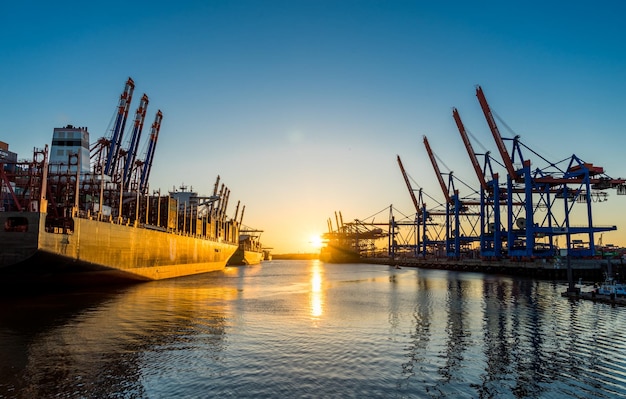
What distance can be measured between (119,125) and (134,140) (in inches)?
264

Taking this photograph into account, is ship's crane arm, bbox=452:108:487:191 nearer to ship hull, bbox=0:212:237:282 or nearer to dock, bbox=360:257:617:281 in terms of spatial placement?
dock, bbox=360:257:617:281

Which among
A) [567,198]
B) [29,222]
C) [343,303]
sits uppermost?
[567,198]

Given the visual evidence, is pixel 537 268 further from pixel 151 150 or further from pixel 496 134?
pixel 151 150

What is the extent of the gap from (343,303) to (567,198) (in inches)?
2074

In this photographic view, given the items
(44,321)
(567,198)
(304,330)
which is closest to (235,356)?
(304,330)

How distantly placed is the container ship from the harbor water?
15.1 ft

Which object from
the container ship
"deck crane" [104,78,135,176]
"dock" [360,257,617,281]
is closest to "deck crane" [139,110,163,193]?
the container ship

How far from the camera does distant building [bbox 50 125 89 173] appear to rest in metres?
56.7

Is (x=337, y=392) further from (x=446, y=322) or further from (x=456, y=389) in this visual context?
(x=446, y=322)

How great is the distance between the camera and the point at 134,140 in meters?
76.6

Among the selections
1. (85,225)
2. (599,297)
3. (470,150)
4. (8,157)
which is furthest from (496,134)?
(8,157)

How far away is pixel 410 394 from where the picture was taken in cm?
1134

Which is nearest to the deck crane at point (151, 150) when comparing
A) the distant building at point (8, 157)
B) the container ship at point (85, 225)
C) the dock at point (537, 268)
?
the container ship at point (85, 225)

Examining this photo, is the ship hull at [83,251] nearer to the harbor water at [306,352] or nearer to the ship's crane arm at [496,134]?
the harbor water at [306,352]
